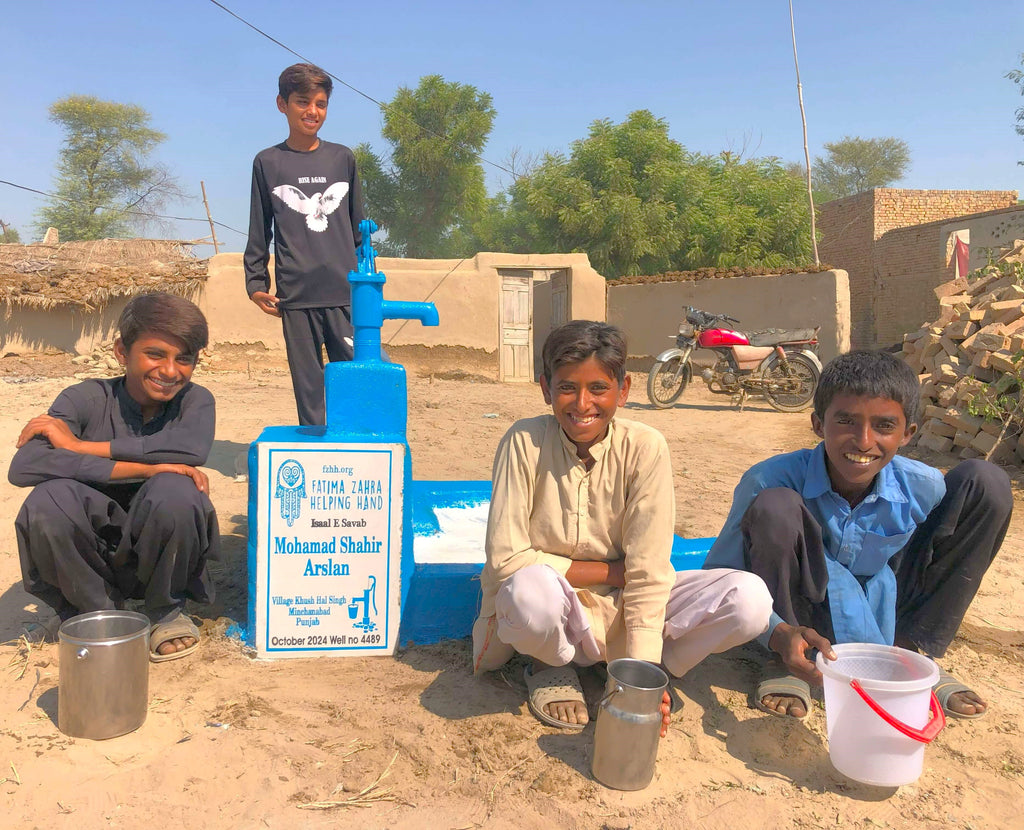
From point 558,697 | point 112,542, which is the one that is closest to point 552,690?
point 558,697

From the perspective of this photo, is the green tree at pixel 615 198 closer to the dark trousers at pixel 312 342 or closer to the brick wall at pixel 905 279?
the brick wall at pixel 905 279

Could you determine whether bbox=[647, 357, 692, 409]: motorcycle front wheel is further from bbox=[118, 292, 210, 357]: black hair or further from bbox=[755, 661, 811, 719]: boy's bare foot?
bbox=[118, 292, 210, 357]: black hair

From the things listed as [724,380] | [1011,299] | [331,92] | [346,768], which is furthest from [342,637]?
[724,380]

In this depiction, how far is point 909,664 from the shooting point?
6.15 ft

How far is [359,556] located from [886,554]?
4.91 ft

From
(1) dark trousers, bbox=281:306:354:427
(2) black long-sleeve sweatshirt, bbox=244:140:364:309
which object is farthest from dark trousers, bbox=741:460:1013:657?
(2) black long-sleeve sweatshirt, bbox=244:140:364:309

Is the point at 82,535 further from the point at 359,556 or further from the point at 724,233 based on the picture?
the point at 724,233

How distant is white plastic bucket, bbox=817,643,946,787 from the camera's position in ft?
5.55

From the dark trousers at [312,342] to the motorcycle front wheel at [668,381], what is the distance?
19.4 ft

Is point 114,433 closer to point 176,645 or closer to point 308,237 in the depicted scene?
point 176,645

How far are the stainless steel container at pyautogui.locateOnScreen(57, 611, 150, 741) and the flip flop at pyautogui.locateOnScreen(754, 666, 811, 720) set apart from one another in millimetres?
1611

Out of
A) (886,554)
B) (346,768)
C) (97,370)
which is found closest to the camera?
(346,768)

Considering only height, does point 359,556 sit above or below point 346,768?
above

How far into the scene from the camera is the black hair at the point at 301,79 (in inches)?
118
